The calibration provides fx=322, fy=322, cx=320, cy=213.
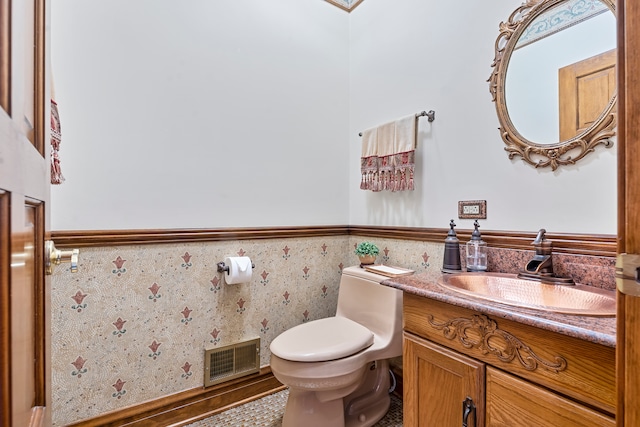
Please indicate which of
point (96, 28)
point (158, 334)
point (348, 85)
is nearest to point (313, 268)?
point (158, 334)

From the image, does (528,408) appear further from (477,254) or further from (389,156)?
(389,156)

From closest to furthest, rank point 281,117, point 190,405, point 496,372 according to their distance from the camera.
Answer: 1. point 496,372
2. point 190,405
3. point 281,117

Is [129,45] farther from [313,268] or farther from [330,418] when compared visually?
[330,418]

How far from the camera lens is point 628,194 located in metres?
0.44

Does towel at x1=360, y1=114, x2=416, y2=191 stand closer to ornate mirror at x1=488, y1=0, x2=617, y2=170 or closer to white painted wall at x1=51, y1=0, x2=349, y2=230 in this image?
white painted wall at x1=51, y1=0, x2=349, y2=230

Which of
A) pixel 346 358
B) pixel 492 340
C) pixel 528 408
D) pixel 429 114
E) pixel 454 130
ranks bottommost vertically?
pixel 346 358

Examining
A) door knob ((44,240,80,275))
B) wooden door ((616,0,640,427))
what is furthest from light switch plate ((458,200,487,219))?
door knob ((44,240,80,275))

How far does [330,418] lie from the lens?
4.78 feet

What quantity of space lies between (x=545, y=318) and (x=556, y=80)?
101 cm

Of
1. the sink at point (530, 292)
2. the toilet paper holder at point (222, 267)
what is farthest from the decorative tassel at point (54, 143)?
the sink at point (530, 292)

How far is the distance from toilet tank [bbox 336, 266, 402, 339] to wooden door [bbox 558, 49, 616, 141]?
988mm

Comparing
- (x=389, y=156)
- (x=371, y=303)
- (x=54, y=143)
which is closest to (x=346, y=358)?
(x=371, y=303)

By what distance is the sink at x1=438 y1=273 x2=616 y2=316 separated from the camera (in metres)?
0.95

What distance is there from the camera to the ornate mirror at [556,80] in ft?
3.74
